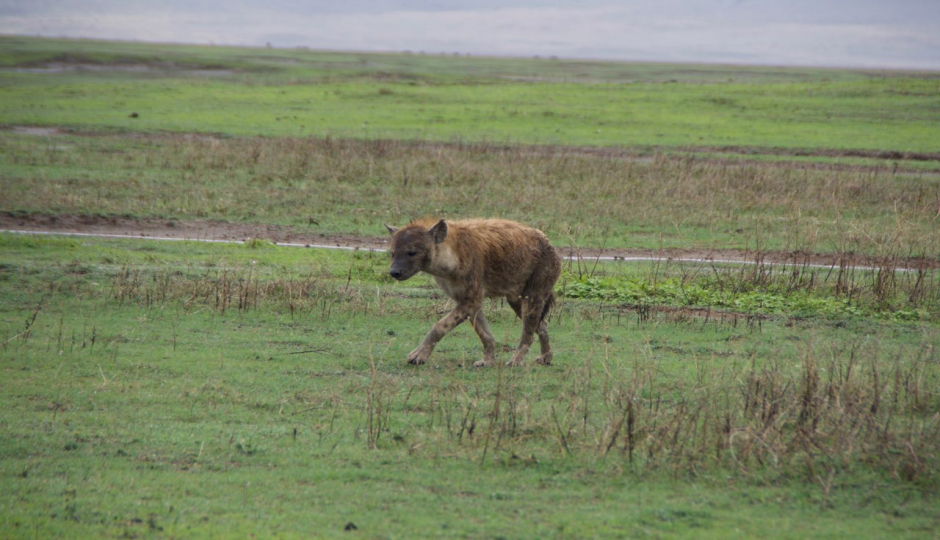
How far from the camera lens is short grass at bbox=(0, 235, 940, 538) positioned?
5.25m

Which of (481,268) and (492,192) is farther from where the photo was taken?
(492,192)

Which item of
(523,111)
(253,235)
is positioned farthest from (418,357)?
(523,111)

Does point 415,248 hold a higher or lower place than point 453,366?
higher

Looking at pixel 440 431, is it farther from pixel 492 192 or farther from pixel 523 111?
pixel 523 111

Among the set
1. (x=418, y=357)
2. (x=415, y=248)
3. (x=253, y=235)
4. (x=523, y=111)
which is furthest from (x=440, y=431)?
(x=523, y=111)

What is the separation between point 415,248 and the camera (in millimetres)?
8492

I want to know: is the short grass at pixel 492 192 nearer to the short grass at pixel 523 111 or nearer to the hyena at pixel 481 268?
the hyena at pixel 481 268

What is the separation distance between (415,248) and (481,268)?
74 centimetres

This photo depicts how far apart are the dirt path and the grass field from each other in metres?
0.31

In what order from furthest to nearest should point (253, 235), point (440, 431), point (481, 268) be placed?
point (253, 235), point (481, 268), point (440, 431)

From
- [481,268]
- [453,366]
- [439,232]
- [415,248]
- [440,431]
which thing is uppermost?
[439,232]

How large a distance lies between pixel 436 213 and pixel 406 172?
4032mm

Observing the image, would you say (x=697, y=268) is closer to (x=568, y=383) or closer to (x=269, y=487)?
(x=568, y=383)

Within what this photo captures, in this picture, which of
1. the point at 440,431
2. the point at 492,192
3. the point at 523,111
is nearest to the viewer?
the point at 440,431
